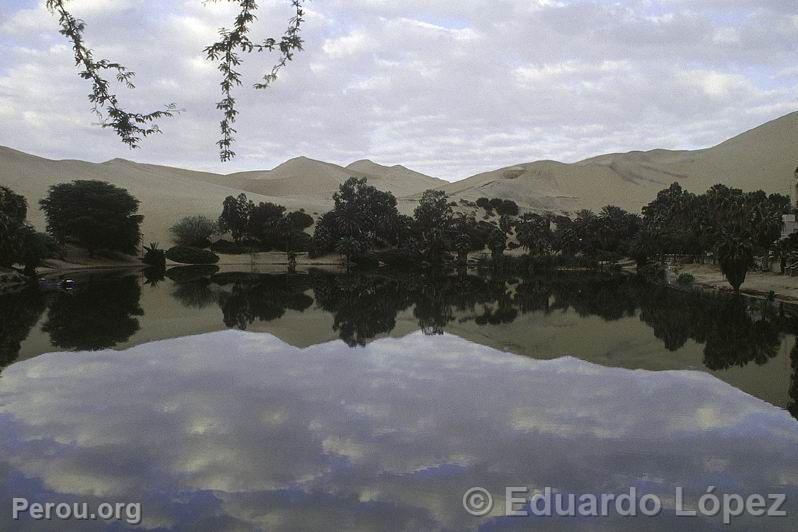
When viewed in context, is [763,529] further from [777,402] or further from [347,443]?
[777,402]

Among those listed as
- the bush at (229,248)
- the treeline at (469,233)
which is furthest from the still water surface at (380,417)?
the bush at (229,248)

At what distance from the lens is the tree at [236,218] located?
83.8 m

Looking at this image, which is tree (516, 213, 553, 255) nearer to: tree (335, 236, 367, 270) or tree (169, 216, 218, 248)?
tree (335, 236, 367, 270)

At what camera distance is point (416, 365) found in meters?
17.0

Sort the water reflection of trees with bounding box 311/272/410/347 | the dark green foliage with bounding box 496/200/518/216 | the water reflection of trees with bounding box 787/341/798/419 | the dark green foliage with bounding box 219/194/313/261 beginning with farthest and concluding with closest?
the dark green foliage with bounding box 496/200/518/216
the dark green foliage with bounding box 219/194/313/261
the water reflection of trees with bounding box 311/272/410/347
the water reflection of trees with bounding box 787/341/798/419

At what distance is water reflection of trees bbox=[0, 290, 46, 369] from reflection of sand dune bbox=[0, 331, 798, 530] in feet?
7.90

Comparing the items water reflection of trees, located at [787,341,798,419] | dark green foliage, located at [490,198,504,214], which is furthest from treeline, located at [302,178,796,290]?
water reflection of trees, located at [787,341,798,419]

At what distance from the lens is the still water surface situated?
326 inches

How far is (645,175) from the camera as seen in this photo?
18550 centimetres

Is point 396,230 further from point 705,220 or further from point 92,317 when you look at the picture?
point 92,317

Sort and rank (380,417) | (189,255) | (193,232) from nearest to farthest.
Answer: (380,417), (189,255), (193,232)

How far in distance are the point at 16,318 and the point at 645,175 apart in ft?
595

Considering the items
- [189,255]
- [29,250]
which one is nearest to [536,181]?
[189,255]

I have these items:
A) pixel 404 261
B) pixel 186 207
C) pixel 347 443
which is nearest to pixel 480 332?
pixel 347 443
